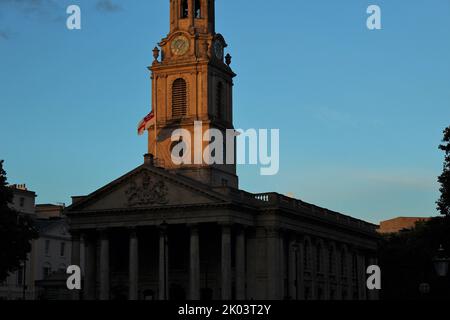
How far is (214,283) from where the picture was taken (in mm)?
93750

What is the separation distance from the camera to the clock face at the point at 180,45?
10412 cm

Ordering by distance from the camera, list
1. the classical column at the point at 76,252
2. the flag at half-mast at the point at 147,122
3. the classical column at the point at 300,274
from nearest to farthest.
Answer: the classical column at the point at 300,274, the classical column at the point at 76,252, the flag at half-mast at the point at 147,122

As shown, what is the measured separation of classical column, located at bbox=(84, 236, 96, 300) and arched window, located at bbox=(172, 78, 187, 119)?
1516 centimetres

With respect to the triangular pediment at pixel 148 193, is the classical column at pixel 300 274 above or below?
below

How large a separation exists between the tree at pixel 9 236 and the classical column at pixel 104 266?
7.86 m

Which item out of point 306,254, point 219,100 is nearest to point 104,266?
point 306,254

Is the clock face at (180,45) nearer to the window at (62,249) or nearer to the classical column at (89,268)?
the classical column at (89,268)

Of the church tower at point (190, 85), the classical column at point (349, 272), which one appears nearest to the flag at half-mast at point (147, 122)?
the church tower at point (190, 85)

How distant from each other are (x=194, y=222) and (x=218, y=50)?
22.7 m

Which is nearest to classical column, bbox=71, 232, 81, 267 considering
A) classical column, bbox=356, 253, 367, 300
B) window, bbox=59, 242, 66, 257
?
classical column, bbox=356, 253, 367, 300

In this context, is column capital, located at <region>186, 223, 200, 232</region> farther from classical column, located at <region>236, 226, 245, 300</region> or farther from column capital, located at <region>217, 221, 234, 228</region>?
classical column, located at <region>236, 226, 245, 300</region>
